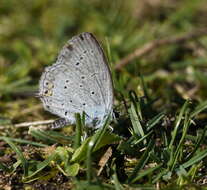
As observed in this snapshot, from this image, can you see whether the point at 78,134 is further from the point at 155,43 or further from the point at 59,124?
the point at 155,43

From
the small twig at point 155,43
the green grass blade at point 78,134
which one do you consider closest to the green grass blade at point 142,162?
the green grass blade at point 78,134

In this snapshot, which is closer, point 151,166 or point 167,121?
point 151,166

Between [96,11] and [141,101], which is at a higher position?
[96,11]

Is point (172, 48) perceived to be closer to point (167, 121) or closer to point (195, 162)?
point (167, 121)

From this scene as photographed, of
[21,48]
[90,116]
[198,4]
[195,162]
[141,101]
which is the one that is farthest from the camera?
[198,4]

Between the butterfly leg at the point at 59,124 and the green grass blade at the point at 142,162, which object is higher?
the butterfly leg at the point at 59,124

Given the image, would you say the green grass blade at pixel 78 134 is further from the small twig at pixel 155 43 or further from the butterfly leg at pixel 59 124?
the small twig at pixel 155 43

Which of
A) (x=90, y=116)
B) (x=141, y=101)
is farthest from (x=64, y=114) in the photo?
(x=141, y=101)
